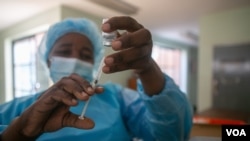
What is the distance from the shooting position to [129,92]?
0.56 metres

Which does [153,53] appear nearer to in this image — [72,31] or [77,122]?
[77,122]

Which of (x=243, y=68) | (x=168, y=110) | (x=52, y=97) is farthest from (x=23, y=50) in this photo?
(x=243, y=68)

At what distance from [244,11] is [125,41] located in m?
0.46

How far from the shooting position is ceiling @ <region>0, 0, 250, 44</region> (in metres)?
0.39

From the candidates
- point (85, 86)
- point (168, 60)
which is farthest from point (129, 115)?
point (85, 86)

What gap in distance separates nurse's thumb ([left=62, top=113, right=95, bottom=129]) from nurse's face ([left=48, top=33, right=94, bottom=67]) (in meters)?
0.27

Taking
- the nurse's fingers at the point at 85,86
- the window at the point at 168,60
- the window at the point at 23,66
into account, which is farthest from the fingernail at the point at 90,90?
the window at the point at 23,66

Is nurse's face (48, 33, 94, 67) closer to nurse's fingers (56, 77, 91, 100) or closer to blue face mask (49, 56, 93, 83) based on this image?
blue face mask (49, 56, 93, 83)

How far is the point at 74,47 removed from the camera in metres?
0.50

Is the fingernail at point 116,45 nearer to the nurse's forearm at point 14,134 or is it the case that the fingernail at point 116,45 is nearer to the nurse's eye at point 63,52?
the nurse's forearm at point 14,134

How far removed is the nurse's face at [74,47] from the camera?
1.65 feet

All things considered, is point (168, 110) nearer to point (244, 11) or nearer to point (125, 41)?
point (125, 41)

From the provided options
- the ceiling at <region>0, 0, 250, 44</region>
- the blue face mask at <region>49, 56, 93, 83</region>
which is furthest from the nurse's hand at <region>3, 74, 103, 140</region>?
the blue face mask at <region>49, 56, 93, 83</region>

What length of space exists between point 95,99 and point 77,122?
11.4 inches
